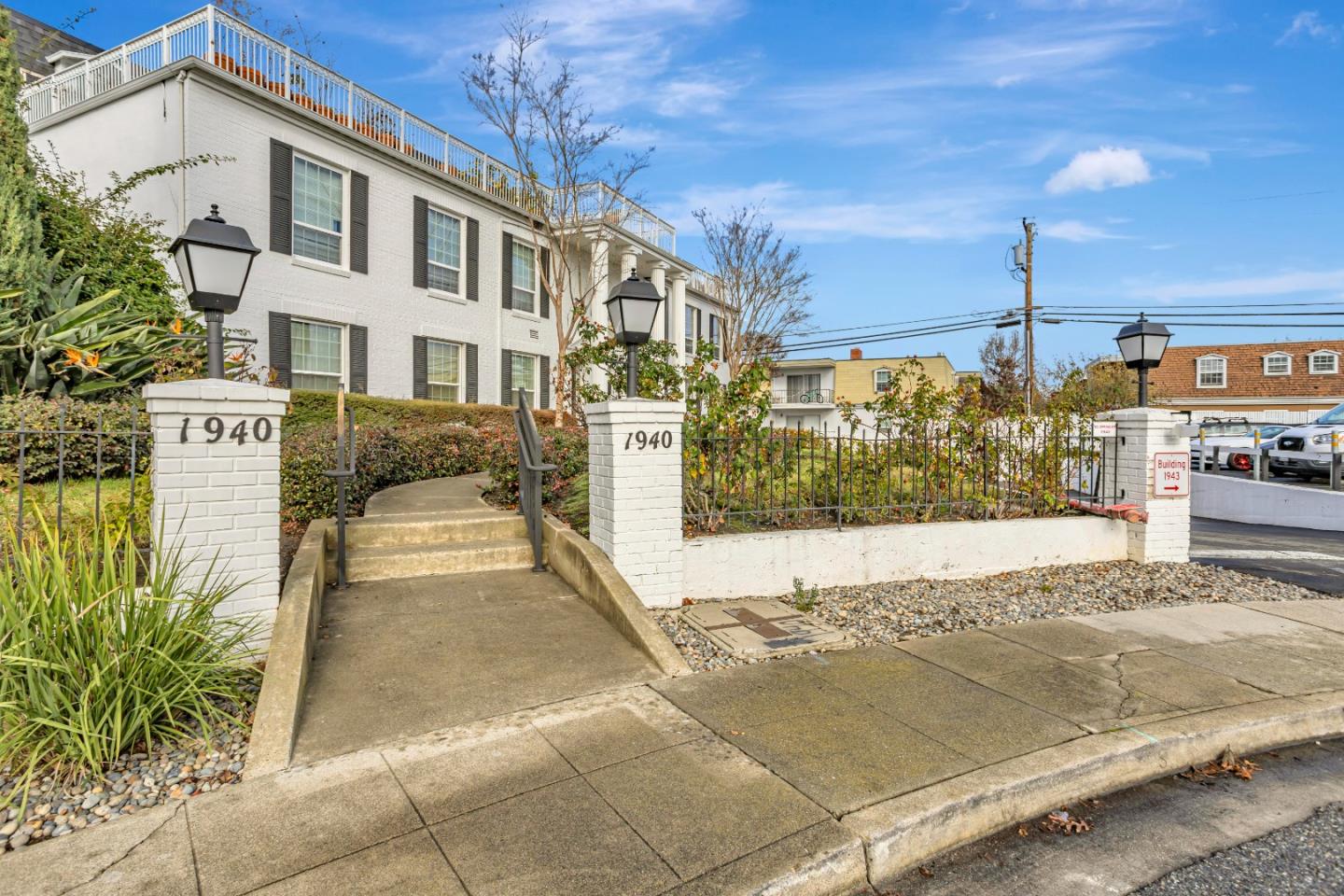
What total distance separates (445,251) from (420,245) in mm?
929

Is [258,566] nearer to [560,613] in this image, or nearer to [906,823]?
[560,613]

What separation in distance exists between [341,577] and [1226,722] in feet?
18.3

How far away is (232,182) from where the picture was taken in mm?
11094

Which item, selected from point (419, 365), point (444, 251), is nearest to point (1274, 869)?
point (419, 365)

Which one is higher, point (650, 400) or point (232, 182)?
point (232, 182)

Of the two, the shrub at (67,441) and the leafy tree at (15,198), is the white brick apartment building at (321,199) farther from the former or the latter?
the shrub at (67,441)

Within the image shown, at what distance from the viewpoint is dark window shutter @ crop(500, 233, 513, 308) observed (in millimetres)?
16516

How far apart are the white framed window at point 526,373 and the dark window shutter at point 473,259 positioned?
6.20 ft

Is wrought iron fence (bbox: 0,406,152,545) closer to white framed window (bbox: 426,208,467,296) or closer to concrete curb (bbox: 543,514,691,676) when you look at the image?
concrete curb (bbox: 543,514,691,676)

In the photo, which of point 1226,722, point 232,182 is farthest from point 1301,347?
point 232,182

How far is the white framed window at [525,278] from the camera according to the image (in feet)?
56.2

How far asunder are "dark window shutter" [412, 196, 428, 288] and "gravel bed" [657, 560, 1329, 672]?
11596mm

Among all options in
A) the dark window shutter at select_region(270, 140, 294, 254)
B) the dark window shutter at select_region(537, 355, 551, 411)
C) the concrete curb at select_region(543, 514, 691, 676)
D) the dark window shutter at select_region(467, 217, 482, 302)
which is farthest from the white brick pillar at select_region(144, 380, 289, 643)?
the dark window shutter at select_region(537, 355, 551, 411)

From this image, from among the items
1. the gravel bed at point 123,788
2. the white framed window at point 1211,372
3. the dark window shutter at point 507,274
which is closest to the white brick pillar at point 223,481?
the gravel bed at point 123,788
